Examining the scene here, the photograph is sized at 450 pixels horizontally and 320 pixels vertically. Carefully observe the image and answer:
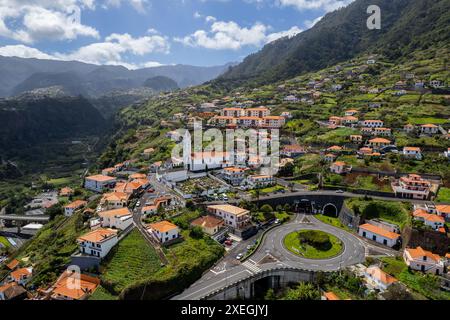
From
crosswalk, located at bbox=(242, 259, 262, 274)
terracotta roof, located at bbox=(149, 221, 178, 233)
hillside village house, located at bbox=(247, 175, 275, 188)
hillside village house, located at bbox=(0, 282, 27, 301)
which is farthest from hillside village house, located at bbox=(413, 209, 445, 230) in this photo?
hillside village house, located at bbox=(0, 282, 27, 301)

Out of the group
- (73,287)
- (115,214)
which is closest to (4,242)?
(115,214)

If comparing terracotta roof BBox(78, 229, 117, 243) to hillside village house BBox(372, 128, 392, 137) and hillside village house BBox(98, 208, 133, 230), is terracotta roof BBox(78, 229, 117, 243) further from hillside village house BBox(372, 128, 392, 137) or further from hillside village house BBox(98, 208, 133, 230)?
hillside village house BBox(372, 128, 392, 137)

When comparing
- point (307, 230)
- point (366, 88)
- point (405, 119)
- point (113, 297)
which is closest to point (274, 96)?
point (366, 88)

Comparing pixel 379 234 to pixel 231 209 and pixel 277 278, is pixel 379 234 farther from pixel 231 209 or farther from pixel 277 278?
pixel 231 209

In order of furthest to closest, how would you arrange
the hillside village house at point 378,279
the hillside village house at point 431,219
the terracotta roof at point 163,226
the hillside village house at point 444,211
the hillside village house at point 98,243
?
the hillside village house at point 444,211, the hillside village house at point 431,219, the terracotta roof at point 163,226, the hillside village house at point 98,243, the hillside village house at point 378,279

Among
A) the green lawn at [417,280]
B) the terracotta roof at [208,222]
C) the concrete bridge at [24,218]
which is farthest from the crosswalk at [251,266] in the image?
the concrete bridge at [24,218]

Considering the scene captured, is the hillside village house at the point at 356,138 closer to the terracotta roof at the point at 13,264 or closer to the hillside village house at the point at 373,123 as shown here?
the hillside village house at the point at 373,123
